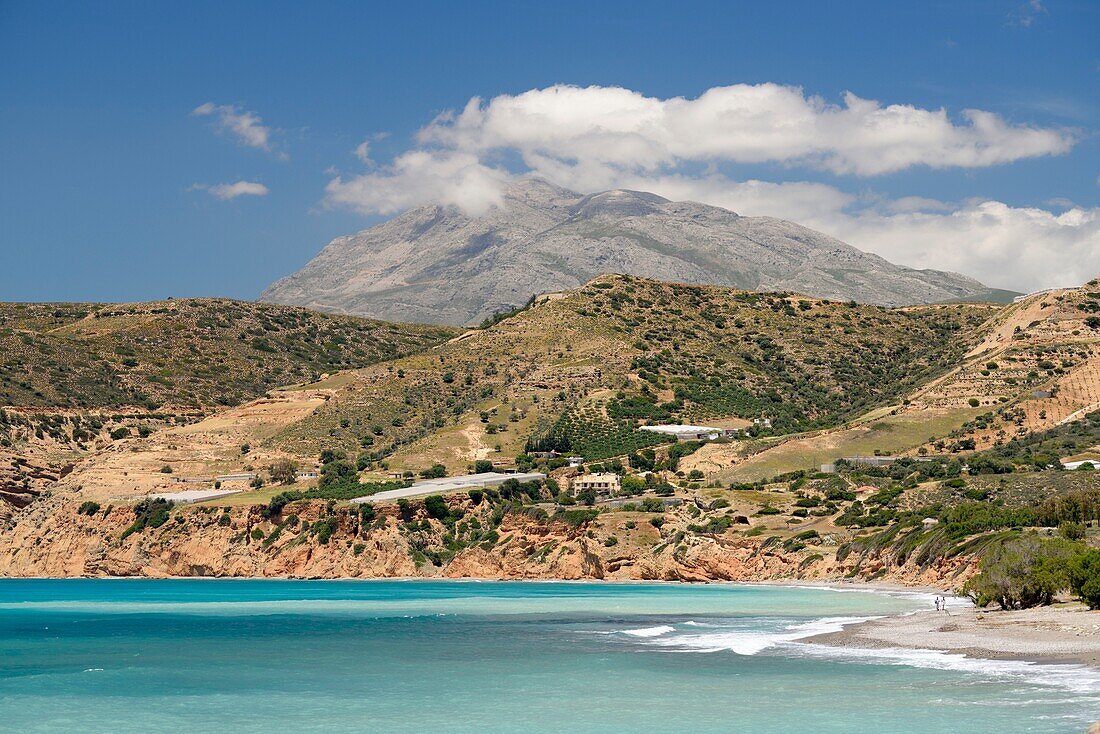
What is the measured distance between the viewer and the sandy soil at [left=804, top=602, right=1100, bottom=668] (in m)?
33.5

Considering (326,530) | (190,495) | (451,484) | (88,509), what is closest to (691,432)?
(451,484)

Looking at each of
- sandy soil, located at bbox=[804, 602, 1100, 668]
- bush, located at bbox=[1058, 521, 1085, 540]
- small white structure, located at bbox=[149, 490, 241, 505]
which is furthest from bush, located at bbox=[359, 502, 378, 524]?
sandy soil, located at bbox=[804, 602, 1100, 668]

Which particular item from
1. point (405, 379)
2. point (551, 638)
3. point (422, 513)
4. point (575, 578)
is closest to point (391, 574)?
point (422, 513)

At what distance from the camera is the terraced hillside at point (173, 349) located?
129 metres

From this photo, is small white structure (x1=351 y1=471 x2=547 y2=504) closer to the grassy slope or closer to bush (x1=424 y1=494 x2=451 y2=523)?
bush (x1=424 y1=494 x2=451 y2=523)

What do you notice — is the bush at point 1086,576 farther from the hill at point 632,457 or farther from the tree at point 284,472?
the tree at point 284,472

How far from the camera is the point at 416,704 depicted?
31.2 m

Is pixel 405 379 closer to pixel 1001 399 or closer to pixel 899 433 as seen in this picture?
pixel 899 433

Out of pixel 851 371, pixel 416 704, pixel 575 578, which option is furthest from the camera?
pixel 851 371

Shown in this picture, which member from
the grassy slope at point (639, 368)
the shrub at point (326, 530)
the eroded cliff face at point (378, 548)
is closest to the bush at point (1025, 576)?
the eroded cliff face at point (378, 548)

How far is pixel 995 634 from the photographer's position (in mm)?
38344

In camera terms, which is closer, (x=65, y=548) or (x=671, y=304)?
(x=65, y=548)

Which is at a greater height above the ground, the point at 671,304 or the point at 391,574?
the point at 671,304

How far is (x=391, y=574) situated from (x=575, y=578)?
47.0 ft
